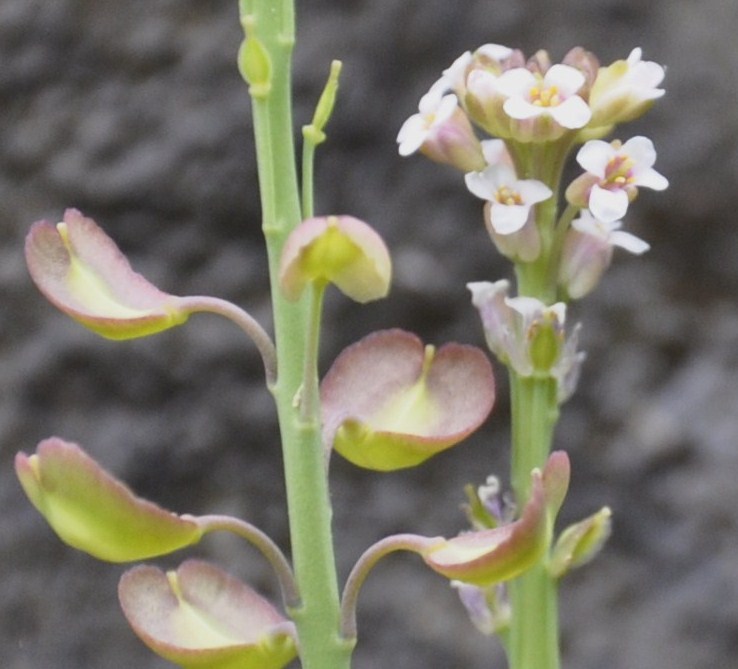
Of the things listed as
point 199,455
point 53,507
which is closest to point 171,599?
point 53,507

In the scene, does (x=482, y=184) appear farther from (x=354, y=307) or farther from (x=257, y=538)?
(x=354, y=307)

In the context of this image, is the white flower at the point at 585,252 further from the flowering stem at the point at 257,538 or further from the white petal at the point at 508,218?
the flowering stem at the point at 257,538

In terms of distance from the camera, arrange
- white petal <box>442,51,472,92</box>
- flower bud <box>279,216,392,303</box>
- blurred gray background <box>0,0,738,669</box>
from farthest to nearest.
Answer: blurred gray background <box>0,0,738,669</box>, white petal <box>442,51,472,92</box>, flower bud <box>279,216,392,303</box>

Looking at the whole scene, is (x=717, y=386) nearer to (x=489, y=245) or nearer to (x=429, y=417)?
(x=489, y=245)

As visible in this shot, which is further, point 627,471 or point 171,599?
point 627,471

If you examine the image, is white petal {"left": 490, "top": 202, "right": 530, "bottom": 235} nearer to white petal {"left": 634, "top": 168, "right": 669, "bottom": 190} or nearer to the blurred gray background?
white petal {"left": 634, "top": 168, "right": 669, "bottom": 190}

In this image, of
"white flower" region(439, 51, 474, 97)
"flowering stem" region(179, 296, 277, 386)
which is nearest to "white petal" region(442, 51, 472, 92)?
"white flower" region(439, 51, 474, 97)

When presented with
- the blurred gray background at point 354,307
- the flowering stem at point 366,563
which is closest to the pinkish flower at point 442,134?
the flowering stem at point 366,563
